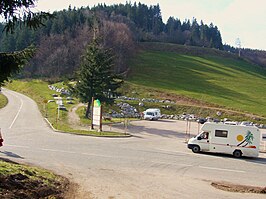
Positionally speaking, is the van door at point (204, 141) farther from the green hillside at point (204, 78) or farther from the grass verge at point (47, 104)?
the green hillside at point (204, 78)

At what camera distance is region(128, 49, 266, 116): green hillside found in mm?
66750

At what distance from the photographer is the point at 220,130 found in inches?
1091

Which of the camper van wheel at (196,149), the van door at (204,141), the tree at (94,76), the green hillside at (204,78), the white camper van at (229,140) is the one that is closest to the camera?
the white camper van at (229,140)

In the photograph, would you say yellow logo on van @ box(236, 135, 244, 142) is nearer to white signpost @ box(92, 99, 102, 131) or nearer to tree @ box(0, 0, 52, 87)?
white signpost @ box(92, 99, 102, 131)

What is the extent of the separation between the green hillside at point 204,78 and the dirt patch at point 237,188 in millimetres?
43077

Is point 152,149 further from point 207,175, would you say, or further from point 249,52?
point 249,52

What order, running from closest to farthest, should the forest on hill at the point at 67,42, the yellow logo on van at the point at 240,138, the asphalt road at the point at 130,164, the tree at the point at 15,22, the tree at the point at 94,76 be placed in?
1. the tree at the point at 15,22
2. the asphalt road at the point at 130,164
3. the yellow logo on van at the point at 240,138
4. the tree at the point at 94,76
5. the forest on hill at the point at 67,42

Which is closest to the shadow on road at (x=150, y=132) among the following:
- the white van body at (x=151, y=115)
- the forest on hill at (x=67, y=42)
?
the white van body at (x=151, y=115)

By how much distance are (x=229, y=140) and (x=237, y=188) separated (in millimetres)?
10765

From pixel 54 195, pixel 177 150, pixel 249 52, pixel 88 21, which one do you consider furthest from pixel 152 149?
pixel 249 52

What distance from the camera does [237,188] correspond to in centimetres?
1703

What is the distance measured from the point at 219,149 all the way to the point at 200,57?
92343 millimetres

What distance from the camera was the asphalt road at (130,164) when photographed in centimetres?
1589

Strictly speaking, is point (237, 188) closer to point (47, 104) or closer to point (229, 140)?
point (229, 140)
